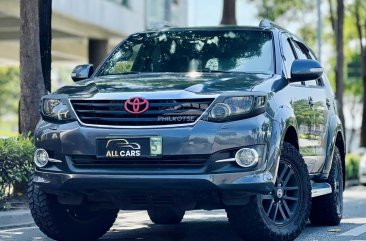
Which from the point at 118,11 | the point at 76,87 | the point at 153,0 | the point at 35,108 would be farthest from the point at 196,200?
the point at 153,0

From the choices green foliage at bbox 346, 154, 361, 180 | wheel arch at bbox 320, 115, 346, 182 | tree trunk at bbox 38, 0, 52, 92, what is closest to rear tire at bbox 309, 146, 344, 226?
wheel arch at bbox 320, 115, 346, 182

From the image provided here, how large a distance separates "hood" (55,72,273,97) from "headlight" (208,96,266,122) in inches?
5.2

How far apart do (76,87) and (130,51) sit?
4.28ft

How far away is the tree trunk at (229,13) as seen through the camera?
22250 millimetres

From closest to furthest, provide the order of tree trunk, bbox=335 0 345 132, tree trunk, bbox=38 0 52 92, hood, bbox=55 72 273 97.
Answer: hood, bbox=55 72 273 97
tree trunk, bbox=38 0 52 92
tree trunk, bbox=335 0 345 132

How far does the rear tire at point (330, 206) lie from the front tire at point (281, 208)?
71.7 inches

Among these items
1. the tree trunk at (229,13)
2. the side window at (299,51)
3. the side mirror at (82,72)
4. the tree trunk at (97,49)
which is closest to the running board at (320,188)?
the side window at (299,51)

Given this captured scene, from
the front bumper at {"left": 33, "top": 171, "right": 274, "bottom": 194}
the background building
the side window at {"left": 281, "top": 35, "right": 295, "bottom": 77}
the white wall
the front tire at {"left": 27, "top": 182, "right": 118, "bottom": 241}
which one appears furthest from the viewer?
the background building

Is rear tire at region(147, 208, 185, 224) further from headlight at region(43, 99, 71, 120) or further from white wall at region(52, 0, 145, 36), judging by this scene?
white wall at region(52, 0, 145, 36)

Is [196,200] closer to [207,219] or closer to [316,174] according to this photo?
[316,174]

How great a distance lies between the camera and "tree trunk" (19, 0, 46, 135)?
12.5 metres

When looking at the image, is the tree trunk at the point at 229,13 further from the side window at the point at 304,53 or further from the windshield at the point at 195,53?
the windshield at the point at 195,53

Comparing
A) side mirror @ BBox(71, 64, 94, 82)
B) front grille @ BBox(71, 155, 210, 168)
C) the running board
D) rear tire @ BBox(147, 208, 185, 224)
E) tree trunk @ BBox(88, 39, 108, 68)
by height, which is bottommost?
rear tire @ BBox(147, 208, 185, 224)

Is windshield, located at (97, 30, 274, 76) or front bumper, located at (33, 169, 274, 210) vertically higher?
windshield, located at (97, 30, 274, 76)
